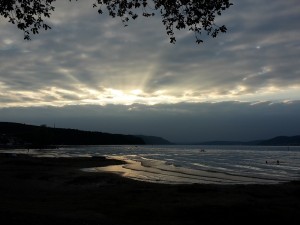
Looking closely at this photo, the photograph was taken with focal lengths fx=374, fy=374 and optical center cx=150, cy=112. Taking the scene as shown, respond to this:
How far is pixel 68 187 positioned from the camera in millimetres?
35719

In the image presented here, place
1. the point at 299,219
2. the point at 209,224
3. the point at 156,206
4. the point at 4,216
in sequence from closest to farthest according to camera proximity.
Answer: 1. the point at 4,216
2. the point at 209,224
3. the point at 299,219
4. the point at 156,206

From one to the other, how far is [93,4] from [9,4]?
2816 millimetres

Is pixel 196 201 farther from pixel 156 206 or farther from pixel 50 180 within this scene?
pixel 50 180

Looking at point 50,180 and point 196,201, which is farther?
point 50,180

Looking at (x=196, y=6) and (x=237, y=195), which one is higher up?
(x=196, y=6)

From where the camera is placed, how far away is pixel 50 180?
4212 cm

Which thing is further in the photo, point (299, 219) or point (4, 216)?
point (299, 219)

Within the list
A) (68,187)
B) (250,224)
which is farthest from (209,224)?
(68,187)

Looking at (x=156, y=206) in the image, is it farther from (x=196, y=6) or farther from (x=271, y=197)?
(x=196, y=6)

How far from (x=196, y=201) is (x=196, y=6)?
14.9 m

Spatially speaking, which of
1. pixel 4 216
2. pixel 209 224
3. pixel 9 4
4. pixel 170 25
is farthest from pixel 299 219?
pixel 9 4

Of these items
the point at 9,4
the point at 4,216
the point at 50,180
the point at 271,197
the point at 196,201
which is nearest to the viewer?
the point at 9,4

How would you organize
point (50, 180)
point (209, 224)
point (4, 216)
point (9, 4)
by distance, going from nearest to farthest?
point (9, 4) → point (4, 216) → point (209, 224) → point (50, 180)

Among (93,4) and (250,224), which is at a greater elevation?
(93,4)
